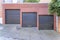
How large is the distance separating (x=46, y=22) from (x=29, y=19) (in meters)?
1.53

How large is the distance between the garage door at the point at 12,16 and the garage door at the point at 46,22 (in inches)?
104

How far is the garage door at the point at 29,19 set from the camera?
35.1 ft

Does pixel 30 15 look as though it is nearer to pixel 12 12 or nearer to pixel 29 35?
pixel 12 12

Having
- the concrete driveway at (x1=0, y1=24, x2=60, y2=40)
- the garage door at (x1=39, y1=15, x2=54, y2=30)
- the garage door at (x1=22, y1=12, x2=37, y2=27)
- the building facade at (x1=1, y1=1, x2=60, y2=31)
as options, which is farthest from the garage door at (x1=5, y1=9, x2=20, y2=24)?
the concrete driveway at (x1=0, y1=24, x2=60, y2=40)

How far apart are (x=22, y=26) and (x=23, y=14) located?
0.85m

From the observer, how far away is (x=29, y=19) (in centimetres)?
1084

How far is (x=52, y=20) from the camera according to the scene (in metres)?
9.86

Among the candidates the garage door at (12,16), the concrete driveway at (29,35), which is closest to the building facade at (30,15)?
the garage door at (12,16)

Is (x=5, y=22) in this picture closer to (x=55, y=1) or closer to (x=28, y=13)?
(x=28, y=13)

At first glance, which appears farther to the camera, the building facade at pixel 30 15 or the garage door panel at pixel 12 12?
the garage door panel at pixel 12 12

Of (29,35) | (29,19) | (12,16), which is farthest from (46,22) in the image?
(12,16)

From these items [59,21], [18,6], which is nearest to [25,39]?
[59,21]

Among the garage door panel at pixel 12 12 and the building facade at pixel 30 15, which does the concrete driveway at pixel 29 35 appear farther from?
the garage door panel at pixel 12 12

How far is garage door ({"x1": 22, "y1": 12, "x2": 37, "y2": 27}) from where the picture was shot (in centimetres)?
1071
